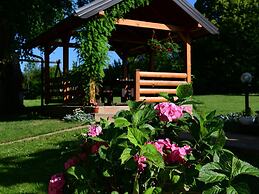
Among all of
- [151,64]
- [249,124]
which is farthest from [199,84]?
[249,124]

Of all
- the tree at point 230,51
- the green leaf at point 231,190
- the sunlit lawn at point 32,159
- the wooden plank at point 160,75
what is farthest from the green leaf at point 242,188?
the tree at point 230,51

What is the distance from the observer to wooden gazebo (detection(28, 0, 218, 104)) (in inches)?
499

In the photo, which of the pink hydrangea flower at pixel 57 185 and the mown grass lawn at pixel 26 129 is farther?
the mown grass lawn at pixel 26 129

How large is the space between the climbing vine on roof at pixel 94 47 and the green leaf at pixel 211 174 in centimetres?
1004

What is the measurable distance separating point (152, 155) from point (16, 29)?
15391 millimetres

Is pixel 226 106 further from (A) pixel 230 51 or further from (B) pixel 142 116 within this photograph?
(A) pixel 230 51

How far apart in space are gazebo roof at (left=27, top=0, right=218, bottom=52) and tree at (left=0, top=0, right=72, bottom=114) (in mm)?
947

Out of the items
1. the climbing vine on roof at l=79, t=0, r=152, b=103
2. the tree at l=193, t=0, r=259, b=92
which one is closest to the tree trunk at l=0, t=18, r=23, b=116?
the climbing vine on roof at l=79, t=0, r=152, b=103

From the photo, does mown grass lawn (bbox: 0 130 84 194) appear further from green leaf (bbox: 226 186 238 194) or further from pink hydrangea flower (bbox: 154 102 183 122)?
green leaf (bbox: 226 186 238 194)

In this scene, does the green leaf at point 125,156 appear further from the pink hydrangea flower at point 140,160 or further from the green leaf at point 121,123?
the green leaf at point 121,123

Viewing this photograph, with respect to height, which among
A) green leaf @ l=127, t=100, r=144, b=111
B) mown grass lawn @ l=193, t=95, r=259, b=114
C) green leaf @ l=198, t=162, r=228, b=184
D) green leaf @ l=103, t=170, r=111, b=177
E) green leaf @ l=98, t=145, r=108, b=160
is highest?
green leaf @ l=127, t=100, r=144, b=111

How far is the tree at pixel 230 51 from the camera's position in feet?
117

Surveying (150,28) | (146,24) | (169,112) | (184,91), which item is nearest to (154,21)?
(150,28)

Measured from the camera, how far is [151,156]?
214cm
